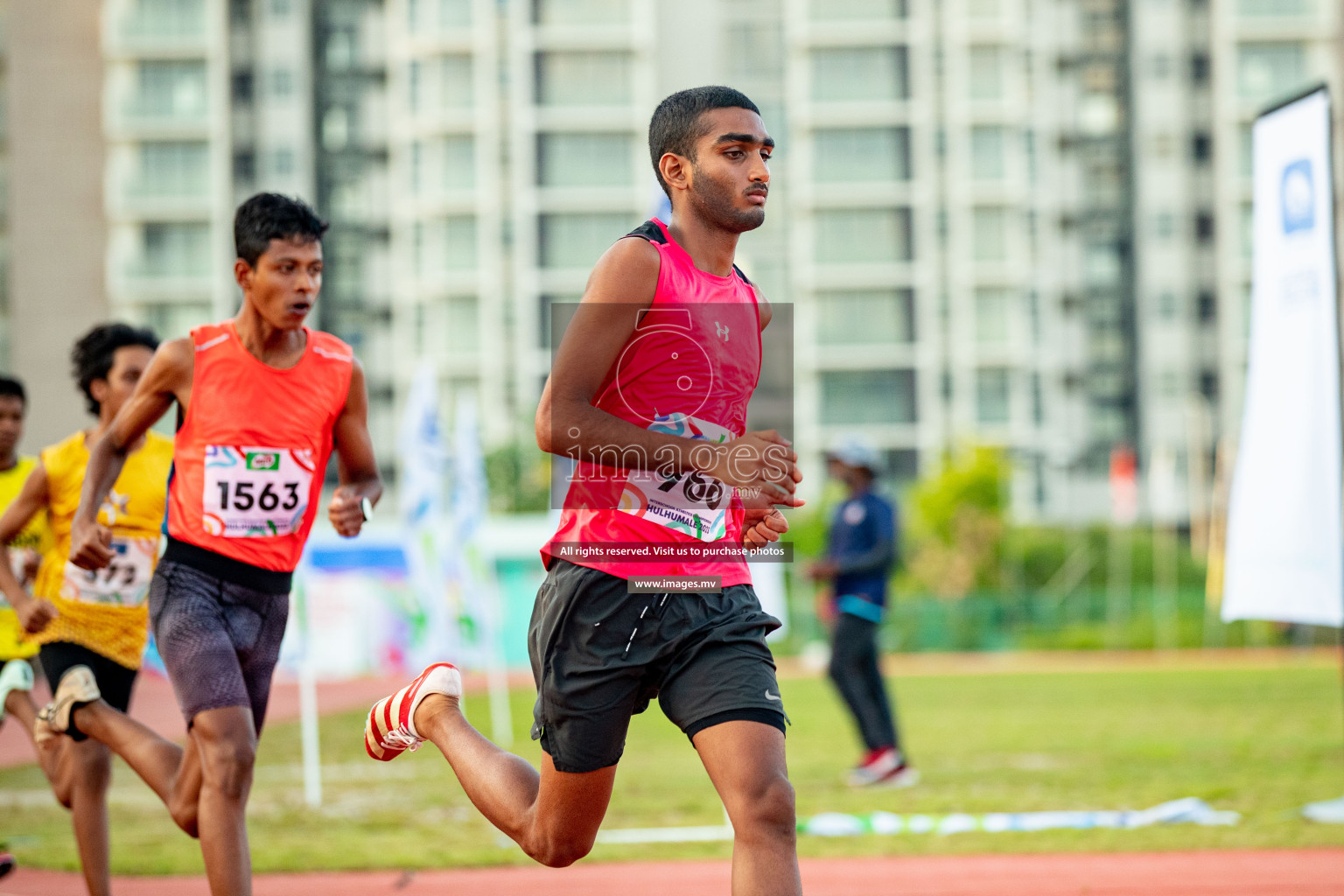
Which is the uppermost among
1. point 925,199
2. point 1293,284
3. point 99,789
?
point 925,199

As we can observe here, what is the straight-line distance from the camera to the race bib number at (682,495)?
3.78 meters

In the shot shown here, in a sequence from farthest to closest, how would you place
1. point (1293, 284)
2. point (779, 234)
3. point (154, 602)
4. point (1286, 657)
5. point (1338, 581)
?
point (779, 234) → point (1286, 657) → point (1293, 284) → point (1338, 581) → point (154, 602)

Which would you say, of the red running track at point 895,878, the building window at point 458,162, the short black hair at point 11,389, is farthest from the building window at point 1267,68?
the short black hair at point 11,389

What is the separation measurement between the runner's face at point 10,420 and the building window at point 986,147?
57.2 metres

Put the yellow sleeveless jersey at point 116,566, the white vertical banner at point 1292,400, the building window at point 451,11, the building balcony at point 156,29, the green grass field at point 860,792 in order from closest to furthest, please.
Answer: the yellow sleeveless jersey at point 116,566 < the green grass field at point 860,792 < the white vertical banner at point 1292,400 < the building balcony at point 156,29 < the building window at point 451,11

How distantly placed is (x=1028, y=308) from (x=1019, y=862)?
56.5 metres

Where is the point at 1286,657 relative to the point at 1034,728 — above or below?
below

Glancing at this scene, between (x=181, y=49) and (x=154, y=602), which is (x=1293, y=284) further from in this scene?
(x=181, y=49)

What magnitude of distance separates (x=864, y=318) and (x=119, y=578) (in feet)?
184

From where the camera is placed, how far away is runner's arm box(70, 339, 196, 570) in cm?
487

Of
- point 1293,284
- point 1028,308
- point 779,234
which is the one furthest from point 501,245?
point 1293,284

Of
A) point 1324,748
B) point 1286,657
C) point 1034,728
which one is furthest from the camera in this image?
point 1286,657

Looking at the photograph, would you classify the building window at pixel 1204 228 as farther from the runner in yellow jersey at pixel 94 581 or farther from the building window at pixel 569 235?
the runner in yellow jersey at pixel 94 581

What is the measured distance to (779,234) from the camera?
204 feet
